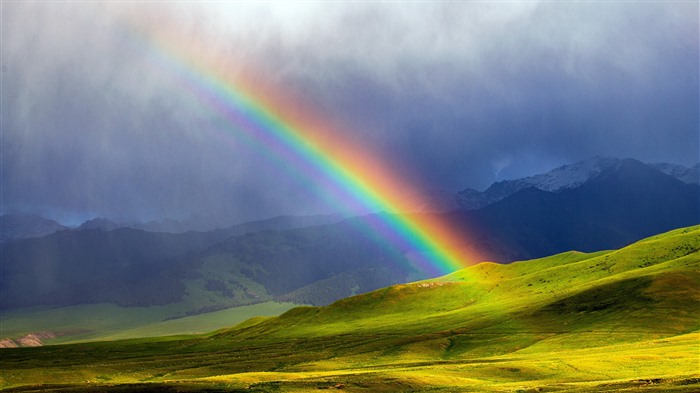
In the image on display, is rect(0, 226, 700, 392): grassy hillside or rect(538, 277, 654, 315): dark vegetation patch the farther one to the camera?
rect(538, 277, 654, 315): dark vegetation patch

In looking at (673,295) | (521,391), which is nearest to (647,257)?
(673,295)

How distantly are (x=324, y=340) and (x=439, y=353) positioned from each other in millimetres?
52083

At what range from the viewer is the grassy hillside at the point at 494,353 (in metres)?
73.9

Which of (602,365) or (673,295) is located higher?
(673,295)

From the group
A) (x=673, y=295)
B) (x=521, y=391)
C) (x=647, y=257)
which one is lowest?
(x=521, y=391)

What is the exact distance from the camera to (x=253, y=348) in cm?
17762

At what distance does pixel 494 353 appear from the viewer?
4830 inches

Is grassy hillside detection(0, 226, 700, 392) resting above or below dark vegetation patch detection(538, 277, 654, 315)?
below

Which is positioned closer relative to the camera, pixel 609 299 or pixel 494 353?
pixel 494 353

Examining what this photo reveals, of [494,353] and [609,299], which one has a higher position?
[609,299]

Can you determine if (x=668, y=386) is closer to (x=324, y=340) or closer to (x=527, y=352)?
(x=527, y=352)

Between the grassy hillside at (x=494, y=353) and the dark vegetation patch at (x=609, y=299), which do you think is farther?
the dark vegetation patch at (x=609, y=299)

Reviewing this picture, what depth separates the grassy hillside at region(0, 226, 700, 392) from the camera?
2911 inches

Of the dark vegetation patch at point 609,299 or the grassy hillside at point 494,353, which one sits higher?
the dark vegetation patch at point 609,299
